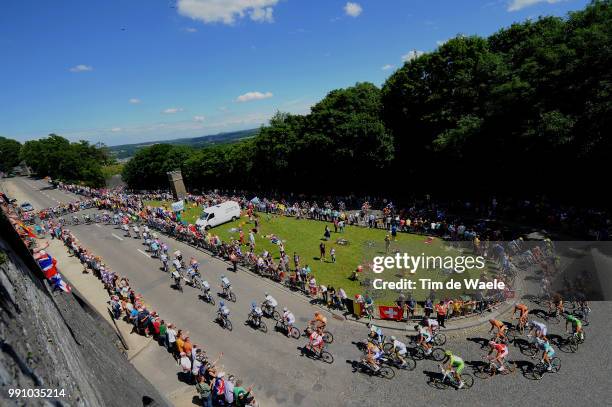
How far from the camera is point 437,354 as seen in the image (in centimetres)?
1522

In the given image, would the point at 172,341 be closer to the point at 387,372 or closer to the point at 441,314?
the point at 387,372

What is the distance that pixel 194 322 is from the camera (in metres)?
19.2

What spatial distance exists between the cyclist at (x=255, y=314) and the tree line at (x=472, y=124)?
74.2 feet

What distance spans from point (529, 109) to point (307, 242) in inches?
813

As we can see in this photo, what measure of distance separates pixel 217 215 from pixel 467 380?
28.3 meters

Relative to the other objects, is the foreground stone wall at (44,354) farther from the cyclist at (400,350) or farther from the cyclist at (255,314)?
the cyclist at (400,350)

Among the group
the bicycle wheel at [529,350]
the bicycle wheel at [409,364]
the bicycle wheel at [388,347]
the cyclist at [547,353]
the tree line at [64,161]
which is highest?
the tree line at [64,161]

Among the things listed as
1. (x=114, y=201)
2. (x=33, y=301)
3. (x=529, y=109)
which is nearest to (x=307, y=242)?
(x=529, y=109)

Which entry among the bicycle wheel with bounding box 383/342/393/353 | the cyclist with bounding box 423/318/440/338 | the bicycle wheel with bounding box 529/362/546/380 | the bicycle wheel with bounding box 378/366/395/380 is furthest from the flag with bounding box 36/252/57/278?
the bicycle wheel with bounding box 529/362/546/380

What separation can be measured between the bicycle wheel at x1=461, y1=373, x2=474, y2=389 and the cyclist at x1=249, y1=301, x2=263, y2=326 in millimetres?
9432

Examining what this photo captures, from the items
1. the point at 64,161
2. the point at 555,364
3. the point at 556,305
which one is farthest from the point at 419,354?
the point at 64,161

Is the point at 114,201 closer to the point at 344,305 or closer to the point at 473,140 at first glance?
the point at 344,305

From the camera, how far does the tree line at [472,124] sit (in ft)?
82.0

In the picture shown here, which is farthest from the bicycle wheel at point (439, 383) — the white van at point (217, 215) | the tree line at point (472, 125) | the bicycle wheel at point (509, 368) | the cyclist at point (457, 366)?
the white van at point (217, 215)
